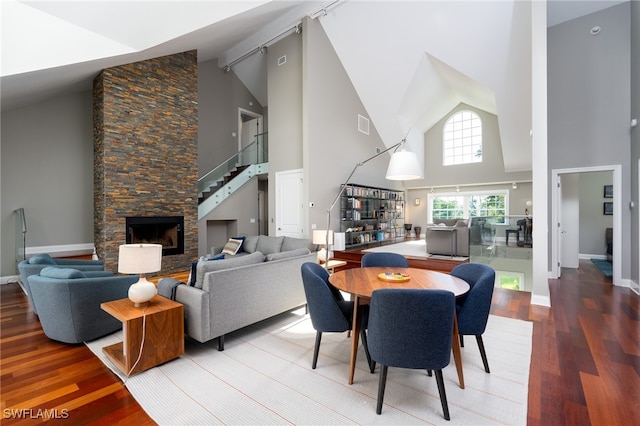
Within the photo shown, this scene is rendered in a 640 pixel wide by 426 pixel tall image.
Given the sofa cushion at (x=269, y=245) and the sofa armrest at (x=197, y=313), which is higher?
the sofa cushion at (x=269, y=245)

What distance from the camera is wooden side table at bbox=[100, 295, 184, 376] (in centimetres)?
239

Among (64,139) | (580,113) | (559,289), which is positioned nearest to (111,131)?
(64,139)

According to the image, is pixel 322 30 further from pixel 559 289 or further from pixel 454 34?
pixel 559 289

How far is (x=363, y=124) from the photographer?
341 inches

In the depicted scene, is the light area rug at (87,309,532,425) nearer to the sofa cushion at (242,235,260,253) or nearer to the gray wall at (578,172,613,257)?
the sofa cushion at (242,235,260,253)

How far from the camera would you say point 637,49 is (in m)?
4.91

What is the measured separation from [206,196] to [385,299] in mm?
6808

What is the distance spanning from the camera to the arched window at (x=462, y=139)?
427 inches

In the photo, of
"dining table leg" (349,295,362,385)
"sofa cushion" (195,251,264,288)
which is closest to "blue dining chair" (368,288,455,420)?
"dining table leg" (349,295,362,385)

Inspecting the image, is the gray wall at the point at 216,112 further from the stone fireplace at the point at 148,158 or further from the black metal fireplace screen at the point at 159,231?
the black metal fireplace screen at the point at 159,231

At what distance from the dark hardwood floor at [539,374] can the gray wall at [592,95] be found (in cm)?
298

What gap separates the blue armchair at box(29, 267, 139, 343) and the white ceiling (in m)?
2.63

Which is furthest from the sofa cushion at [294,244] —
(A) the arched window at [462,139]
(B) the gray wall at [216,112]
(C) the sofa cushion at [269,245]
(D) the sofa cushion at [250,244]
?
(A) the arched window at [462,139]

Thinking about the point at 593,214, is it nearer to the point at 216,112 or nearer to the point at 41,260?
the point at 216,112
